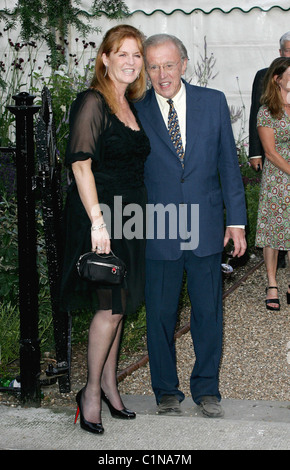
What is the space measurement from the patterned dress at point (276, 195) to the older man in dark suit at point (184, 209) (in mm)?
2009

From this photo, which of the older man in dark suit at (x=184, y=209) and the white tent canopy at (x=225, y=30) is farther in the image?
the white tent canopy at (x=225, y=30)

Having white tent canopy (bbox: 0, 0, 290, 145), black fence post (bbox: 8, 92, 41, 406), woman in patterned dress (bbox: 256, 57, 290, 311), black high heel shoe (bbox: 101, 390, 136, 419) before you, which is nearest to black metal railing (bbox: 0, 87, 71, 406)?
black fence post (bbox: 8, 92, 41, 406)

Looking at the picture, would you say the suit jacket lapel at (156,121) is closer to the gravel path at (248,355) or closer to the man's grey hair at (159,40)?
the man's grey hair at (159,40)

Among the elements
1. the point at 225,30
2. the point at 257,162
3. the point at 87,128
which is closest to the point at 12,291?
the point at 87,128

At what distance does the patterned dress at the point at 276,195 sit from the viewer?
5.76 m

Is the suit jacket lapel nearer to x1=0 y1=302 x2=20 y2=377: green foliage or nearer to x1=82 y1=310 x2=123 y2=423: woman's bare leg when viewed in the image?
x1=82 y1=310 x2=123 y2=423: woman's bare leg

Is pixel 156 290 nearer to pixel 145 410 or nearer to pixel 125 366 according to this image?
pixel 145 410

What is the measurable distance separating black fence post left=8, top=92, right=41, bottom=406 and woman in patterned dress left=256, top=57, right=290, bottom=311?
254 centimetres

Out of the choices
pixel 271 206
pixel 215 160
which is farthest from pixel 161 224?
pixel 271 206

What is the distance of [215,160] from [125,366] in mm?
1724

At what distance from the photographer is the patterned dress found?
576cm

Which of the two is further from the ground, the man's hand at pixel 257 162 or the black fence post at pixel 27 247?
the man's hand at pixel 257 162

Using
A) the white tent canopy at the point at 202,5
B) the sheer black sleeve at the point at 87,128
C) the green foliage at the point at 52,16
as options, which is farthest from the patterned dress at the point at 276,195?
the white tent canopy at the point at 202,5

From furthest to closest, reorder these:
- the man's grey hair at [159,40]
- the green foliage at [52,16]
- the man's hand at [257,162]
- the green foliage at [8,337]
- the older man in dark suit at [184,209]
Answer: the green foliage at [52,16] → the man's hand at [257,162] → the green foliage at [8,337] → the older man in dark suit at [184,209] → the man's grey hair at [159,40]
